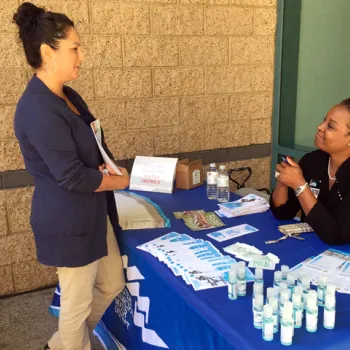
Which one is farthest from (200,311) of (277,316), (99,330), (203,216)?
(99,330)

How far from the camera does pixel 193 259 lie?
1.62m

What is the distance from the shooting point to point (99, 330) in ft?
7.66

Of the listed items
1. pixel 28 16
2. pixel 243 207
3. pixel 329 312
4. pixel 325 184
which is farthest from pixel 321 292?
pixel 28 16

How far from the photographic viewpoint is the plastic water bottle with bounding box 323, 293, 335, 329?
1180 mm

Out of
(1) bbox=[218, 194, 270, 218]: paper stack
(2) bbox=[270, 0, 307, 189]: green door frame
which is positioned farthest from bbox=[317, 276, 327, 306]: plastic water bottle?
(2) bbox=[270, 0, 307, 189]: green door frame

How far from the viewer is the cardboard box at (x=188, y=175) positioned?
8.50ft

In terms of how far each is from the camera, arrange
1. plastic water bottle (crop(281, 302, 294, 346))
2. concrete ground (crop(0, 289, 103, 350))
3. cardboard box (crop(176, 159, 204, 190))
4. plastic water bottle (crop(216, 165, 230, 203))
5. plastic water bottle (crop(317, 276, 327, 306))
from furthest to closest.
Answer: cardboard box (crop(176, 159, 204, 190)) → concrete ground (crop(0, 289, 103, 350)) → plastic water bottle (crop(216, 165, 230, 203)) → plastic water bottle (crop(317, 276, 327, 306)) → plastic water bottle (crop(281, 302, 294, 346))

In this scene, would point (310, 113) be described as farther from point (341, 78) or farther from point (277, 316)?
point (277, 316)

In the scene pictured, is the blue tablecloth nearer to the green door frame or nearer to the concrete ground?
the concrete ground

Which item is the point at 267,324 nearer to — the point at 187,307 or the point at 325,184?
the point at 187,307

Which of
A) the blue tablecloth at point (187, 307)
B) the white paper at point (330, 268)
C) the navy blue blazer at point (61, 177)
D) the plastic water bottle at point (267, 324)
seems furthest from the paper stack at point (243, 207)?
the plastic water bottle at point (267, 324)

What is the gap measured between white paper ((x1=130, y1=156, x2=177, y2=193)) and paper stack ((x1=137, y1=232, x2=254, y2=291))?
674 mm

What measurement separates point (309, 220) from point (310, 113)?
228 centimetres

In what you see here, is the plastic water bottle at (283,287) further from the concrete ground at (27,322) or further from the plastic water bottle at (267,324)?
the concrete ground at (27,322)
